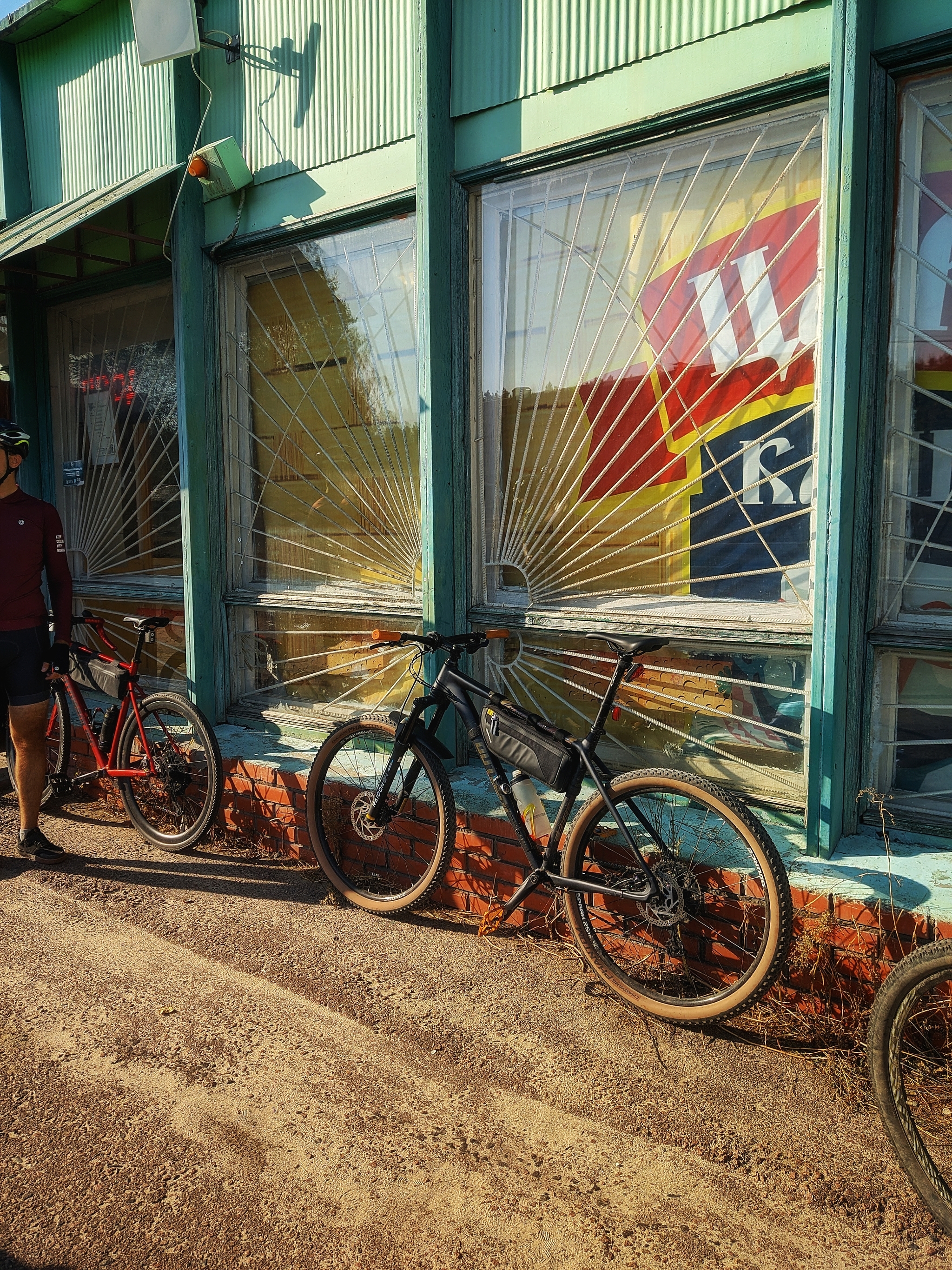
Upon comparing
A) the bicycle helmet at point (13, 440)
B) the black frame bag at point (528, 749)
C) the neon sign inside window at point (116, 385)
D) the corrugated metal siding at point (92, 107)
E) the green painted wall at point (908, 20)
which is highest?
the corrugated metal siding at point (92, 107)

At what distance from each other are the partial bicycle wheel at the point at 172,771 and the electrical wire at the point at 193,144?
102 inches

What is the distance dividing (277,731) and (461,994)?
7.78ft

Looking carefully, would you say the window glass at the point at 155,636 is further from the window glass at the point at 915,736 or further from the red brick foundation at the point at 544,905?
the window glass at the point at 915,736

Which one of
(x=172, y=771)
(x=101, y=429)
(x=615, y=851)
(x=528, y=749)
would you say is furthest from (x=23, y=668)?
(x=615, y=851)

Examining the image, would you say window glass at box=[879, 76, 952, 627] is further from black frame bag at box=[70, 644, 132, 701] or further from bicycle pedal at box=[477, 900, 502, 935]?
black frame bag at box=[70, 644, 132, 701]

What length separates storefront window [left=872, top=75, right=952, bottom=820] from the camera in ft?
10.6

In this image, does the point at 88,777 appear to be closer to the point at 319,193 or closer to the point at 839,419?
the point at 319,193

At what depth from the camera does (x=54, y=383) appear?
6.45 m

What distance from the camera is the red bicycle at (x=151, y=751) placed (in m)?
4.53

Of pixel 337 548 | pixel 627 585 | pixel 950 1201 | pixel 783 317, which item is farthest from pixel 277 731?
pixel 950 1201

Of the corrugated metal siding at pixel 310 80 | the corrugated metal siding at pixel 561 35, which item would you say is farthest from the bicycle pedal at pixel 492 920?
the corrugated metal siding at pixel 310 80

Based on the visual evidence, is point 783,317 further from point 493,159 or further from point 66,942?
point 66,942

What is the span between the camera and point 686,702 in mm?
3939

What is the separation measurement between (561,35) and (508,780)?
3.11 meters
